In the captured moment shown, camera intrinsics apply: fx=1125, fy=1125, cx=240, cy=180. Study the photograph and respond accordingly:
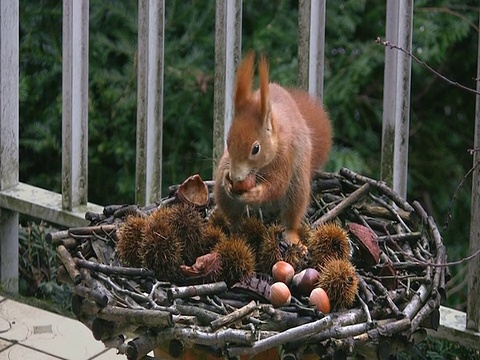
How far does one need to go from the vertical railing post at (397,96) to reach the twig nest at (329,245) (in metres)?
0.53

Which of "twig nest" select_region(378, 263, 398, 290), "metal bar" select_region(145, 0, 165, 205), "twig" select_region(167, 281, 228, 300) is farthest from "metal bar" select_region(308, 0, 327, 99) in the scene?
"twig" select_region(167, 281, 228, 300)

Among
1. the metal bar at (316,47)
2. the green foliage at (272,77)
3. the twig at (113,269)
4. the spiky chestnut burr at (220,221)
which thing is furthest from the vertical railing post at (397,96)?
the twig at (113,269)

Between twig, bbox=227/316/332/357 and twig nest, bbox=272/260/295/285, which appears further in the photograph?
twig nest, bbox=272/260/295/285

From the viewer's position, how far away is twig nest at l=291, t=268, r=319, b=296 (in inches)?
73.9

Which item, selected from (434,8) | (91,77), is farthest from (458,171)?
(91,77)

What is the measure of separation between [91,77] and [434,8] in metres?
1.04

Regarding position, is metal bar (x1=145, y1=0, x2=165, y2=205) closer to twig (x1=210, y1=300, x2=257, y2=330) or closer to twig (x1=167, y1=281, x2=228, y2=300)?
twig (x1=167, y1=281, x2=228, y2=300)

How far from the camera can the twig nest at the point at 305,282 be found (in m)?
1.88

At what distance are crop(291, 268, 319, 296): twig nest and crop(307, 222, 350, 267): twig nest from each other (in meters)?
0.06

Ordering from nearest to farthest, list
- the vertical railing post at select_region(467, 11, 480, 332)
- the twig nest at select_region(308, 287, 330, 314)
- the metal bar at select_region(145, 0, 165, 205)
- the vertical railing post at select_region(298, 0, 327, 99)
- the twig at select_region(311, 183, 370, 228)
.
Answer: the twig nest at select_region(308, 287, 330, 314), the twig at select_region(311, 183, 370, 228), the vertical railing post at select_region(467, 11, 480, 332), the vertical railing post at select_region(298, 0, 327, 99), the metal bar at select_region(145, 0, 165, 205)

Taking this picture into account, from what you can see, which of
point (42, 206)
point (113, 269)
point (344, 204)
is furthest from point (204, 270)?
point (42, 206)

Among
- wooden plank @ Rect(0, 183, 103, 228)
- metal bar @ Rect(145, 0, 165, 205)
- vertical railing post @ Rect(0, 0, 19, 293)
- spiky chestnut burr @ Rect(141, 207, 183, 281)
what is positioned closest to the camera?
spiky chestnut burr @ Rect(141, 207, 183, 281)

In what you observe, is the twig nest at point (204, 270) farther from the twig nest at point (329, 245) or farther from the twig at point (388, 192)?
the twig at point (388, 192)

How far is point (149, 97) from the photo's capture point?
268 centimetres
